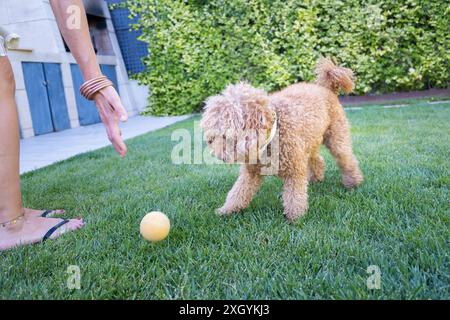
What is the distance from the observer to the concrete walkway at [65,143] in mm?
3906

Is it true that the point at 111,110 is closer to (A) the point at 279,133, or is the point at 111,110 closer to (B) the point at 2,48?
(B) the point at 2,48

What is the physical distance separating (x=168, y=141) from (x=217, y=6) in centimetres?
352

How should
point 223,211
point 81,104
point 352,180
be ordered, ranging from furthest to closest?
point 81,104
point 352,180
point 223,211

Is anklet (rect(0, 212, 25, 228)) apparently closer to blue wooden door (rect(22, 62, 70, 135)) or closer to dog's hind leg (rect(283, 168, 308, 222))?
dog's hind leg (rect(283, 168, 308, 222))

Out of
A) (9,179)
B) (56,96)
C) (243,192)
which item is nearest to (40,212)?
(9,179)

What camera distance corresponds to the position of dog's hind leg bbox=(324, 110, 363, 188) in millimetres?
2436

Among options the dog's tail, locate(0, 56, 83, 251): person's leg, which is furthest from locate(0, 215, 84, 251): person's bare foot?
the dog's tail

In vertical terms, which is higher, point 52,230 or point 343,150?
point 343,150

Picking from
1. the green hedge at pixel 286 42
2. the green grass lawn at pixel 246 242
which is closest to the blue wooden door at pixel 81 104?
the green hedge at pixel 286 42

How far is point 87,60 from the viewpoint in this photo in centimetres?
149

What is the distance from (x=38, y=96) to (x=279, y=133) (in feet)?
16.9

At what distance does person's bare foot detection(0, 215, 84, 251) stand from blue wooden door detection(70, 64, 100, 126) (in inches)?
207

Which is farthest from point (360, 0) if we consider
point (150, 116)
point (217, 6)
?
point (150, 116)

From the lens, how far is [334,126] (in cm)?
248
